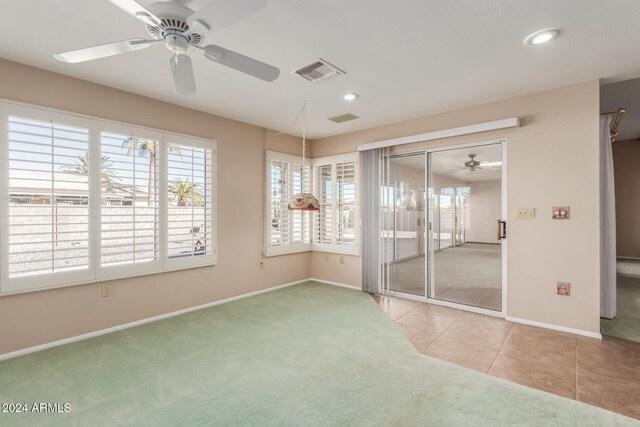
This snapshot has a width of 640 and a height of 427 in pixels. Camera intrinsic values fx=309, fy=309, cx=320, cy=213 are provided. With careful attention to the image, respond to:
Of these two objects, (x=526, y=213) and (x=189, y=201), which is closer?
(x=526, y=213)

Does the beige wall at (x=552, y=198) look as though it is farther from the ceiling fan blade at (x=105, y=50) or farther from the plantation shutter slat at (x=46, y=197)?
the plantation shutter slat at (x=46, y=197)

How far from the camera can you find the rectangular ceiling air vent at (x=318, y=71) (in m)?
2.87

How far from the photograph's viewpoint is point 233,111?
4.21 m

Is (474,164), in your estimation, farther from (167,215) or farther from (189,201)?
(167,215)

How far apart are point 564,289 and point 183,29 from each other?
13.9ft

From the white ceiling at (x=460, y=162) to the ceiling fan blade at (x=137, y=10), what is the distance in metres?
3.73

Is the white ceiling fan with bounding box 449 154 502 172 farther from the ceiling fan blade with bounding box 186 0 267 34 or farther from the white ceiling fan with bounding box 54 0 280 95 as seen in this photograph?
the ceiling fan blade with bounding box 186 0 267 34

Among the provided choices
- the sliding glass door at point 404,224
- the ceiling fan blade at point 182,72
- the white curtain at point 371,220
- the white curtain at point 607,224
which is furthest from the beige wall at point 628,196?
the ceiling fan blade at point 182,72

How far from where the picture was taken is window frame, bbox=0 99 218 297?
109 inches

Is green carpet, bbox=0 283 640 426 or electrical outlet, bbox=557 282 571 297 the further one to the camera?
electrical outlet, bbox=557 282 571 297

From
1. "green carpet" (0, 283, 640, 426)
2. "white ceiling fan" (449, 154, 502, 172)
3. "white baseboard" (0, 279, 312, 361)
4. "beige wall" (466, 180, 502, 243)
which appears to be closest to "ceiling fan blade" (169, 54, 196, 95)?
"green carpet" (0, 283, 640, 426)

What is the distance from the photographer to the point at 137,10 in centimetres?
163

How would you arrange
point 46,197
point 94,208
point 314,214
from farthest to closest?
point 314,214, point 94,208, point 46,197

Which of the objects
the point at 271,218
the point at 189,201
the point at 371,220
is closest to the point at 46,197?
the point at 189,201
